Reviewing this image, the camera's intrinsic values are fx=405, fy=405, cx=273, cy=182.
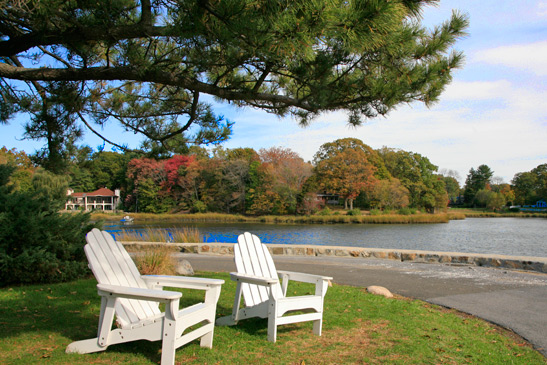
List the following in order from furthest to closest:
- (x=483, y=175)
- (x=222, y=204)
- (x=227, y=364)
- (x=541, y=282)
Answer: (x=483, y=175) < (x=222, y=204) < (x=541, y=282) < (x=227, y=364)

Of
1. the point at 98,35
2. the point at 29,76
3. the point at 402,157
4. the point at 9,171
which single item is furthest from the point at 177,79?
the point at 402,157

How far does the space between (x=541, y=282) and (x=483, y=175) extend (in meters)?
80.3

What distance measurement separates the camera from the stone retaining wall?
7449 mm

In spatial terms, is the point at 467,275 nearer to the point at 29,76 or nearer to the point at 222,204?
the point at 29,76

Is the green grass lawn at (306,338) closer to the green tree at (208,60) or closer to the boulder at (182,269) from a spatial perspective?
the boulder at (182,269)

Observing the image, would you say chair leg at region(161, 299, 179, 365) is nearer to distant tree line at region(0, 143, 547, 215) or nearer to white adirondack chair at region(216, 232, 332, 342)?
white adirondack chair at region(216, 232, 332, 342)

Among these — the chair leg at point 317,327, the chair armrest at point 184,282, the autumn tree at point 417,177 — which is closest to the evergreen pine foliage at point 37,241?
the chair armrest at point 184,282

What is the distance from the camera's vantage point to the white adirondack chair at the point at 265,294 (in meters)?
3.42

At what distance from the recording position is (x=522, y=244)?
18.6 m

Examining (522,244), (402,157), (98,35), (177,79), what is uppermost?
(402,157)

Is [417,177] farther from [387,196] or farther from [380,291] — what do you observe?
[380,291]

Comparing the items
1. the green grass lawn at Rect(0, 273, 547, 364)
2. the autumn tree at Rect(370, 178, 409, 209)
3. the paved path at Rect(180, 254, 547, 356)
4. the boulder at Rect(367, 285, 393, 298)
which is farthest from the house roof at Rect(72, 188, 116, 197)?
the boulder at Rect(367, 285, 393, 298)

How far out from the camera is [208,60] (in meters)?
4.36

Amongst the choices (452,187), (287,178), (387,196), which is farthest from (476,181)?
(287,178)
